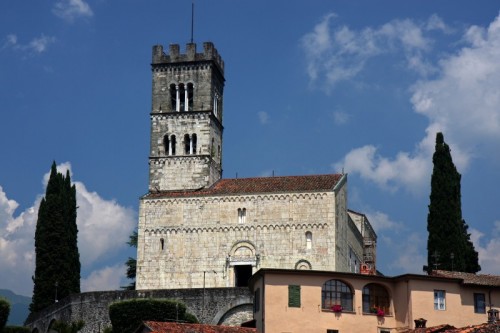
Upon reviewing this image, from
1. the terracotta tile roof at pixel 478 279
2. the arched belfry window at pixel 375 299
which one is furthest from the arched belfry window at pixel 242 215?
the arched belfry window at pixel 375 299

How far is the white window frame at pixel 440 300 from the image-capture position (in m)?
51.1

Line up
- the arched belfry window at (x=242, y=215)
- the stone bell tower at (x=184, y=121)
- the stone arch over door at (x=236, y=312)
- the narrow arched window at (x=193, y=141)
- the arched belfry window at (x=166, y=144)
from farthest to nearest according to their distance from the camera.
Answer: the arched belfry window at (x=166, y=144)
the narrow arched window at (x=193, y=141)
the stone bell tower at (x=184, y=121)
the arched belfry window at (x=242, y=215)
the stone arch over door at (x=236, y=312)

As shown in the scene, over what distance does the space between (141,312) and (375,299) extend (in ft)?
55.8

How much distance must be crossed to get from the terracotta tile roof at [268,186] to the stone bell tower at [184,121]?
2798 millimetres

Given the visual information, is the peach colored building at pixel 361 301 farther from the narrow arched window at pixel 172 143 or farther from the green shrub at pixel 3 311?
the narrow arched window at pixel 172 143

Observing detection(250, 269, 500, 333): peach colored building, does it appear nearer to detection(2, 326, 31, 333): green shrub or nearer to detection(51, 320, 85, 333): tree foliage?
detection(51, 320, 85, 333): tree foliage

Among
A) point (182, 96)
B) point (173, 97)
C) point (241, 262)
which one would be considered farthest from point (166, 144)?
point (241, 262)

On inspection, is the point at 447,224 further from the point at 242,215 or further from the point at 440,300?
the point at 440,300

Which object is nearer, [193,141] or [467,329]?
[467,329]

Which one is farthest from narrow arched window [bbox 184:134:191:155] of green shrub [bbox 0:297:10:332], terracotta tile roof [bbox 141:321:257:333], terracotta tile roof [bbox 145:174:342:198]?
terracotta tile roof [bbox 141:321:257:333]

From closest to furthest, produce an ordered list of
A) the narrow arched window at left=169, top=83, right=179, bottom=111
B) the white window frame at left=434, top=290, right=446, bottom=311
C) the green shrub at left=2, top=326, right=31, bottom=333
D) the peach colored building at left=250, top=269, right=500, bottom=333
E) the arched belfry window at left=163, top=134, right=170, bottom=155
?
the peach colored building at left=250, top=269, right=500, bottom=333, the white window frame at left=434, top=290, right=446, bottom=311, the green shrub at left=2, top=326, right=31, bottom=333, the arched belfry window at left=163, top=134, right=170, bottom=155, the narrow arched window at left=169, top=83, right=179, bottom=111

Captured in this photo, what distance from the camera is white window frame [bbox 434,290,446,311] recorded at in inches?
2010

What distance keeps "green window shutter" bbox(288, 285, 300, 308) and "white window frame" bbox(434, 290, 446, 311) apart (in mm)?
7926

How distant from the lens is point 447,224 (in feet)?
233
